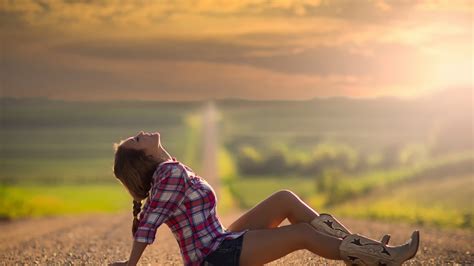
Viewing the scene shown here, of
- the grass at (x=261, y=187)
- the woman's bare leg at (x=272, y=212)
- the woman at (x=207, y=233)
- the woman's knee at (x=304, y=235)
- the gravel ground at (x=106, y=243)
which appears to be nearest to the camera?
the woman at (x=207, y=233)

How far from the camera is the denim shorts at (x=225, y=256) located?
634 centimetres

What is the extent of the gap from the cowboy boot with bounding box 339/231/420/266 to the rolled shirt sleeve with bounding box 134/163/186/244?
57.3 inches

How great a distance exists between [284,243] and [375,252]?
0.77 m

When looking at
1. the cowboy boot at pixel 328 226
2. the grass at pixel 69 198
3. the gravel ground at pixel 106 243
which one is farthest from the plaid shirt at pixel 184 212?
the grass at pixel 69 198

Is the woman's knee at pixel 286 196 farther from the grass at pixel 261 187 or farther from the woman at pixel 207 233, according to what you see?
the grass at pixel 261 187

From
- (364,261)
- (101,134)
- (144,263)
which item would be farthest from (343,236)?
(101,134)

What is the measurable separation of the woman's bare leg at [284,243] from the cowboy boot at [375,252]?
3.4 inches

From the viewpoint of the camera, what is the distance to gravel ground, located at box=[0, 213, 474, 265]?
887cm

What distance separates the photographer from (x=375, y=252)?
6371 millimetres

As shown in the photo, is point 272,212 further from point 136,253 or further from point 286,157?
point 286,157

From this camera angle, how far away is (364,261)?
638 centimetres

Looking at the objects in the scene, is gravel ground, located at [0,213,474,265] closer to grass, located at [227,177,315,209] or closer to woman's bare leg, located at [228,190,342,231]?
woman's bare leg, located at [228,190,342,231]

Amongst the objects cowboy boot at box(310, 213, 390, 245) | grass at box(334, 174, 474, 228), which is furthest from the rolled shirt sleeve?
grass at box(334, 174, 474, 228)

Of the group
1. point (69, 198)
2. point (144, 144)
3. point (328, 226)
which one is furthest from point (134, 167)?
point (69, 198)
